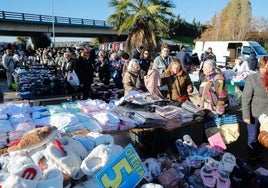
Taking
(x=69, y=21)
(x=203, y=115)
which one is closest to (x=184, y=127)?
(x=203, y=115)

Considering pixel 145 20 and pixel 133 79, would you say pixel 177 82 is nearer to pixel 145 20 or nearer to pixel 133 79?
pixel 133 79

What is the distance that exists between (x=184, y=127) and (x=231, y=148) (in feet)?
3.51

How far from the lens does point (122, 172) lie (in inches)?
87.2

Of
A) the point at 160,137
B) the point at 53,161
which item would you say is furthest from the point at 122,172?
the point at 160,137

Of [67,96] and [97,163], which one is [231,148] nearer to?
[97,163]

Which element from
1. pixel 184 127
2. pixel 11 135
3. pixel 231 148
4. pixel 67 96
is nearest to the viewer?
pixel 11 135

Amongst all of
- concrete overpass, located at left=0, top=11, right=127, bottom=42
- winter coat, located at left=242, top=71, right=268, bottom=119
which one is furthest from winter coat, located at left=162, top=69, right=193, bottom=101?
concrete overpass, located at left=0, top=11, right=127, bottom=42

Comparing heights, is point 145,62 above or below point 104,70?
above

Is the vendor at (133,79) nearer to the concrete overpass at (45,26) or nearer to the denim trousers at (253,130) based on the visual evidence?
the denim trousers at (253,130)

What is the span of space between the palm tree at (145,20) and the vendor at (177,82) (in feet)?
30.5

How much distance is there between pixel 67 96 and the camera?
6953mm

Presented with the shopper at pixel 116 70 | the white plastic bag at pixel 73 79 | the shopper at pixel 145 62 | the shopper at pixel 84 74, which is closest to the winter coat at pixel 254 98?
the shopper at pixel 145 62

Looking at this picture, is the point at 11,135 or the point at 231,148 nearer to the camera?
the point at 11,135

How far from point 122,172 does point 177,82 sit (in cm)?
297
